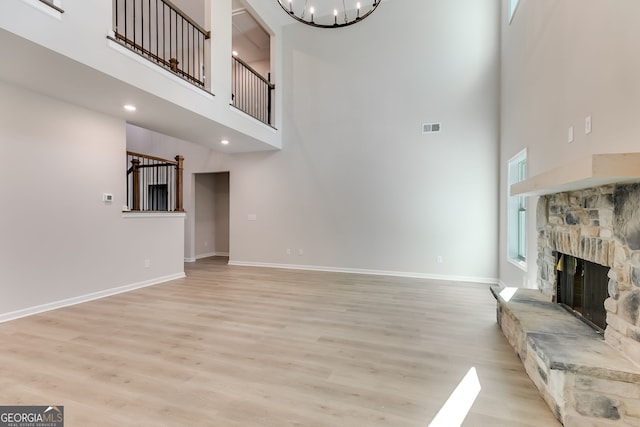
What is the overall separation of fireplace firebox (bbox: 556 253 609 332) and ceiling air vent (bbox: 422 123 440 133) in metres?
3.23

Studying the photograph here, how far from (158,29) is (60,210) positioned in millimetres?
4219

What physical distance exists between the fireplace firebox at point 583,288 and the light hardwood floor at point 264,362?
2.08 ft

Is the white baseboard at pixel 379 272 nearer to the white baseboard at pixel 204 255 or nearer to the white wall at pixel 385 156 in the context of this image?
the white wall at pixel 385 156

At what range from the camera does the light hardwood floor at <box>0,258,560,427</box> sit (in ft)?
5.62

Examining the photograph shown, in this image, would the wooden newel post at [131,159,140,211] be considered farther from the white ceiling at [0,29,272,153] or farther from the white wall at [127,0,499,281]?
the white wall at [127,0,499,281]

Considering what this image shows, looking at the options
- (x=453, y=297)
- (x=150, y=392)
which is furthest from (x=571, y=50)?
(x=150, y=392)

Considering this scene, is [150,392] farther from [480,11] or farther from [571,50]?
[480,11]

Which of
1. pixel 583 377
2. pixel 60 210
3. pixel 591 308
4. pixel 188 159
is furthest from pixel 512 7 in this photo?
pixel 188 159

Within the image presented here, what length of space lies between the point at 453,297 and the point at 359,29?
5255 mm

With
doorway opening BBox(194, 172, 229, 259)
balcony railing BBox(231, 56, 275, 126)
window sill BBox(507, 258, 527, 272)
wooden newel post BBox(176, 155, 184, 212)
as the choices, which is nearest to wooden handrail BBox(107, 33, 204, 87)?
wooden newel post BBox(176, 155, 184, 212)

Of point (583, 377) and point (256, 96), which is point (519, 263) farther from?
point (256, 96)

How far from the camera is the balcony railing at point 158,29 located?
362 cm

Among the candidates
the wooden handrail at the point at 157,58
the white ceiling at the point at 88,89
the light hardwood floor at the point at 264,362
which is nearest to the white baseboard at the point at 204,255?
the light hardwood floor at the point at 264,362

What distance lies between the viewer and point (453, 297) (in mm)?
4078
